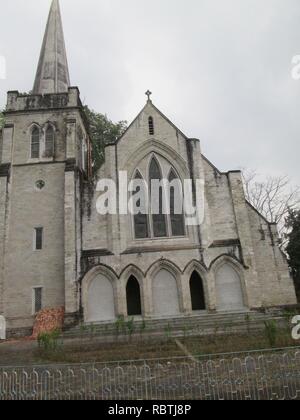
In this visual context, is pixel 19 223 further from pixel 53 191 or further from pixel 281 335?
pixel 281 335

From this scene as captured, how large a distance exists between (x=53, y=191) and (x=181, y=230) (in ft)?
25.4

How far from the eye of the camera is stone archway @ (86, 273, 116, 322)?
65.8 ft

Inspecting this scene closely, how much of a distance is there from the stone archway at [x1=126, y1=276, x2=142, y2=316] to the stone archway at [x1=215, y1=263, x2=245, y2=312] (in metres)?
4.21

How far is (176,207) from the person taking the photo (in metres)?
22.2

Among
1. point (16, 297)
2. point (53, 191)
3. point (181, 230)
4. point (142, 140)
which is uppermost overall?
point (142, 140)

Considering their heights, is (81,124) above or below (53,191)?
above

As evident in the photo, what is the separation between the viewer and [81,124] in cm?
2605

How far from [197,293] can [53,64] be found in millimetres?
18927

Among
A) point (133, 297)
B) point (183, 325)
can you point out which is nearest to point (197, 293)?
point (133, 297)

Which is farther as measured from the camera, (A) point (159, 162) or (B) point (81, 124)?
(B) point (81, 124)

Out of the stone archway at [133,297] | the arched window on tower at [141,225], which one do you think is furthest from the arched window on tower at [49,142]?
the stone archway at [133,297]

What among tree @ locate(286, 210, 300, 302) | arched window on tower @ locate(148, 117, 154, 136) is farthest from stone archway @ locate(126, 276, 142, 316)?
tree @ locate(286, 210, 300, 302)
